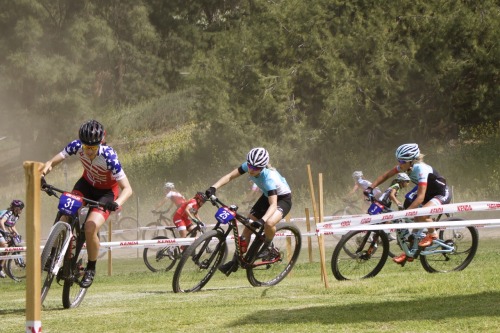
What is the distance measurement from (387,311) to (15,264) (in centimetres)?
1517

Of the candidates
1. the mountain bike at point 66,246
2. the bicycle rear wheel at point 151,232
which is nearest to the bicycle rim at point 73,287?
the mountain bike at point 66,246

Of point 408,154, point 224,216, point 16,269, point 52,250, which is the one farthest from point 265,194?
point 16,269

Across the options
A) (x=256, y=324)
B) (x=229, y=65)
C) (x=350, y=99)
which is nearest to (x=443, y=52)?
(x=350, y=99)

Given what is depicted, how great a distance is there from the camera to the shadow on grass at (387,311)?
9.37 meters

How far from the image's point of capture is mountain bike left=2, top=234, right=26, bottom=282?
2225 centimetres

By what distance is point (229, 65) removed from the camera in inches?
1745

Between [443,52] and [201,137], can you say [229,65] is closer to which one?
[201,137]

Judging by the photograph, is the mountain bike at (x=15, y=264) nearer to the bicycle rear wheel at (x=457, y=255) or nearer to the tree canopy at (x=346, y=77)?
the bicycle rear wheel at (x=457, y=255)

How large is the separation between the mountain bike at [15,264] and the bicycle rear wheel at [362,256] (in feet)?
34.2

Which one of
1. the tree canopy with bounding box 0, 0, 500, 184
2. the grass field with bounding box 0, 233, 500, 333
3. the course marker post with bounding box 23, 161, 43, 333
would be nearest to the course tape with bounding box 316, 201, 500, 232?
A: the grass field with bounding box 0, 233, 500, 333

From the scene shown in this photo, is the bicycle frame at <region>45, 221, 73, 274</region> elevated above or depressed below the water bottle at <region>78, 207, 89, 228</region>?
below

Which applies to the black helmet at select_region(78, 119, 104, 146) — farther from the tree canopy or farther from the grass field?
the tree canopy

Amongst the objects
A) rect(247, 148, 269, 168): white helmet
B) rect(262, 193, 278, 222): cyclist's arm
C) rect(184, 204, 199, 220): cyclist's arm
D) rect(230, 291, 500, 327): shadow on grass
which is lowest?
rect(230, 291, 500, 327): shadow on grass

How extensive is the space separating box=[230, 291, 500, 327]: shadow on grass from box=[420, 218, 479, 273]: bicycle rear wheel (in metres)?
3.84
